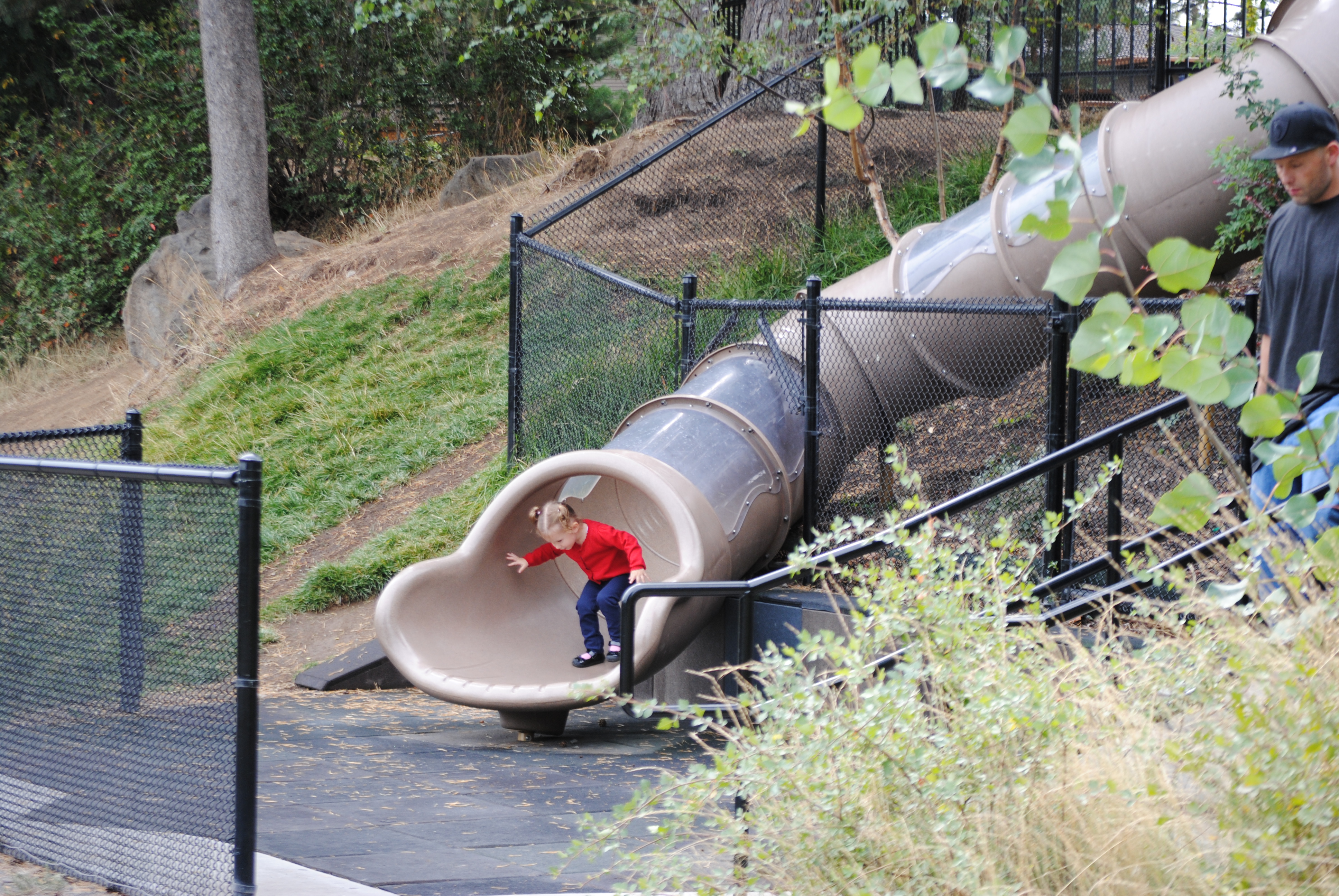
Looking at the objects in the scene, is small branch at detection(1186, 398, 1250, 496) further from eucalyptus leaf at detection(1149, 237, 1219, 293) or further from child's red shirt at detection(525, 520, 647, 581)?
child's red shirt at detection(525, 520, 647, 581)

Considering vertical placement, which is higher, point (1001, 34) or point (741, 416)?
Answer: point (1001, 34)

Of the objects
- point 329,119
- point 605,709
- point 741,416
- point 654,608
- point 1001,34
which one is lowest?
point 605,709

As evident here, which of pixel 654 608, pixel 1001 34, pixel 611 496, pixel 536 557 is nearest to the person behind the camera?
pixel 1001 34

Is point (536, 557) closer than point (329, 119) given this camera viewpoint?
Yes

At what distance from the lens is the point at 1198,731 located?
2.53 m

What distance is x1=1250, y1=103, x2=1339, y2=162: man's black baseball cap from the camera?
12.8ft

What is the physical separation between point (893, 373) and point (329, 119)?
48.5ft

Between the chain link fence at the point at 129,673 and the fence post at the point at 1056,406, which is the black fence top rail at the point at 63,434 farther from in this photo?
the fence post at the point at 1056,406

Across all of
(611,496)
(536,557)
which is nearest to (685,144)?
(611,496)

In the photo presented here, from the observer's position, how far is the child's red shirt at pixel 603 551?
653 cm

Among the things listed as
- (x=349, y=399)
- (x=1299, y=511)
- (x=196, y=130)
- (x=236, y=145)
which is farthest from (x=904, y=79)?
(x=196, y=130)

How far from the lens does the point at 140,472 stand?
11.3 feet

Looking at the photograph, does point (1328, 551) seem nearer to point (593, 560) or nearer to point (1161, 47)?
point (593, 560)

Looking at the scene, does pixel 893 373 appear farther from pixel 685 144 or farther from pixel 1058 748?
pixel 685 144
